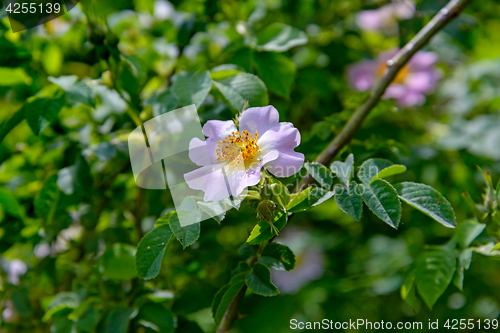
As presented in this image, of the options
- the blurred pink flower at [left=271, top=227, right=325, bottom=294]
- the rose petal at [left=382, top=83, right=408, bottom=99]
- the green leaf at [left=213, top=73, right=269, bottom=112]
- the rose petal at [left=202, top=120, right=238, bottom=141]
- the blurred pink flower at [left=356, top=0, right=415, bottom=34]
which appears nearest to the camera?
the rose petal at [left=202, top=120, right=238, bottom=141]

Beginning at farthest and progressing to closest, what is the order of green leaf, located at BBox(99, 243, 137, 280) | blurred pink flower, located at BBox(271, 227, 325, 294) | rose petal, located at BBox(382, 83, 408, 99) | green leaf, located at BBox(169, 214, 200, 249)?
blurred pink flower, located at BBox(271, 227, 325, 294)
rose petal, located at BBox(382, 83, 408, 99)
green leaf, located at BBox(99, 243, 137, 280)
green leaf, located at BBox(169, 214, 200, 249)

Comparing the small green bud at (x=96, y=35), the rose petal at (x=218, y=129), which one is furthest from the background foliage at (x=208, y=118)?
the rose petal at (x=218, y=129)

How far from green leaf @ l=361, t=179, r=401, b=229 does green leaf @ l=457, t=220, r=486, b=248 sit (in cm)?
30

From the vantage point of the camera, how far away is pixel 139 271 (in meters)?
0.74

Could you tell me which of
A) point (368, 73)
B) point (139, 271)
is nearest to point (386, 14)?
point (368, 73)

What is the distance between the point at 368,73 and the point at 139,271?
4.23 feet

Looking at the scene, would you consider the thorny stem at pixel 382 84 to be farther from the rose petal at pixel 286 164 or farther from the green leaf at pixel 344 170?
the rose petal at pixel 286 164

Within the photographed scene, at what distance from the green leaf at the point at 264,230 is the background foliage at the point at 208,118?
102 millimetres

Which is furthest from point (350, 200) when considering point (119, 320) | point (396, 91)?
point (396, 91)

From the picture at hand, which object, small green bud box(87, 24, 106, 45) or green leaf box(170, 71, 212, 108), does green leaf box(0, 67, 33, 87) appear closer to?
small green bud box(87, 24, 106, 45)

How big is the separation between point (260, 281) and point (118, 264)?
52cm

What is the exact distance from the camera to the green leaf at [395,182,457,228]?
27.3 inches

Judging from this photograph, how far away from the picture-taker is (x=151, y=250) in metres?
0.75

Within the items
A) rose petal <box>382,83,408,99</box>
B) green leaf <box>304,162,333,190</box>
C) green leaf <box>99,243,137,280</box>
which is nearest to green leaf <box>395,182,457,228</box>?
green leaf <box>304,162,333,190</box>
